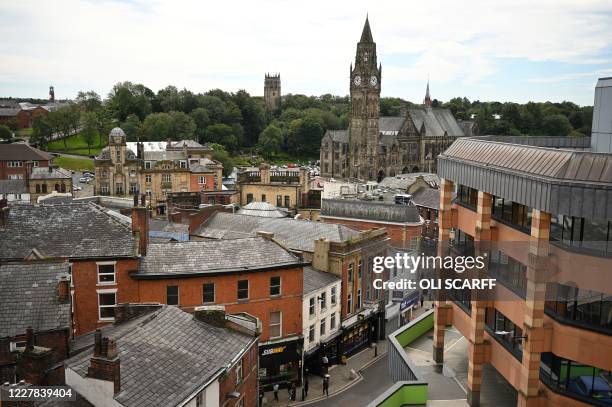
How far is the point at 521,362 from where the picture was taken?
17859mm

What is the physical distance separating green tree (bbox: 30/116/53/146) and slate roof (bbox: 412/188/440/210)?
97.9 meters

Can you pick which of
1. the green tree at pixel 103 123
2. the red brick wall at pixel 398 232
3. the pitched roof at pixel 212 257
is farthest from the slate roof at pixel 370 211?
the green tree at pixel 103 123

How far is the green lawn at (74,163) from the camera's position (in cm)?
11781

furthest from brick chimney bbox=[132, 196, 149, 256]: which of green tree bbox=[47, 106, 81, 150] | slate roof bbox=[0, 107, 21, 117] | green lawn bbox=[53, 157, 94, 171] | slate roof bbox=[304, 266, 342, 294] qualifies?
slate roof bbox=[0, 107, 21, 117]

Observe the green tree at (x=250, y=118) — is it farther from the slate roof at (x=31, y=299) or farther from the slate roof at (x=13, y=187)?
the slate roof at (x=31, y=299)

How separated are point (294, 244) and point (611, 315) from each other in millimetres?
30065

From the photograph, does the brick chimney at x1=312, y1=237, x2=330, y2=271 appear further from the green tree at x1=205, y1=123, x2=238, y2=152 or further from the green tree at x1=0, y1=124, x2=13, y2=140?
the green tree at x1=0, y1=124, x2=13, y2=140

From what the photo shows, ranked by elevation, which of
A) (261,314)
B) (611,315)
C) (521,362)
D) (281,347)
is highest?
(611,315)

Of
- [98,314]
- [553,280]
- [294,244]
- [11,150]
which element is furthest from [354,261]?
[11,150]

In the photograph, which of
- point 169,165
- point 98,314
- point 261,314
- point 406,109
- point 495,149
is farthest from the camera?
point 406,109

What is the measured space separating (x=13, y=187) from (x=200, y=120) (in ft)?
241

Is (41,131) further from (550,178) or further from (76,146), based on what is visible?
(550,178)

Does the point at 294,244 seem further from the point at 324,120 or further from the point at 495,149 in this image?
the point at 324,120

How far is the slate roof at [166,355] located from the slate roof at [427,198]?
49.9 meters
